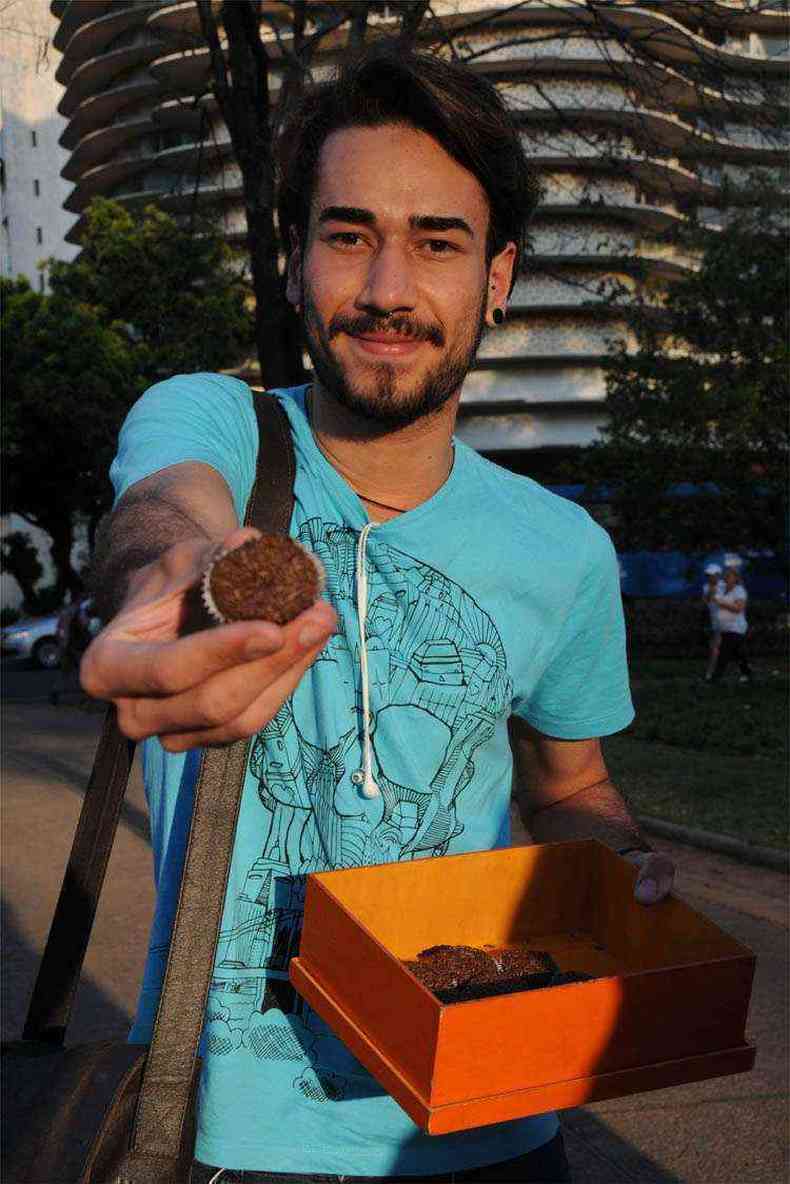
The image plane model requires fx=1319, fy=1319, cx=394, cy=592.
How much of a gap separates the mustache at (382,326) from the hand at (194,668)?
1002 millimetres

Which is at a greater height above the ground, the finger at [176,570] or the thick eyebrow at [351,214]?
the thick eyebrow at [351,214]

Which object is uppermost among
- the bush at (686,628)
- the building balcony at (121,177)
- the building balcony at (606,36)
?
the building balcony at (606,36)

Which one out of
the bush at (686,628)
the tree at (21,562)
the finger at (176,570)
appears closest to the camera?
the finger at (176,570)

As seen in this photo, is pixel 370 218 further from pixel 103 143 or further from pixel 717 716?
pixel 103 143

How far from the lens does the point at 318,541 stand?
2121 mm

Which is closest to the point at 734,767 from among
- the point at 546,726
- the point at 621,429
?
the point at 546,726

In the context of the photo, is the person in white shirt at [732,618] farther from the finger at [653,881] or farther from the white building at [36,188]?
the finger at [653,881]

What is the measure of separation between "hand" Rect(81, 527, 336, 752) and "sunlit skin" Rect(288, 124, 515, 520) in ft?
Result: 3.23

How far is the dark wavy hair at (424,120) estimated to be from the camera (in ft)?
7.47

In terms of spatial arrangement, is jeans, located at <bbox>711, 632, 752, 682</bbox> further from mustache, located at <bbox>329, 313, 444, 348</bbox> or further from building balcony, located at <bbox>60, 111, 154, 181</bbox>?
building balcony, located at <bbox>60, 111, 154, 181</bbox>

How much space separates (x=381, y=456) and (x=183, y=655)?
1.14 metres

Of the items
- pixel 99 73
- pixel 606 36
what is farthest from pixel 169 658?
pixel 99 73

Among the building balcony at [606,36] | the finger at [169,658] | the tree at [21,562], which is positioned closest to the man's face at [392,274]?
the finger at [169,658]

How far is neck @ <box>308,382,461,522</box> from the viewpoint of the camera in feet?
7.33
